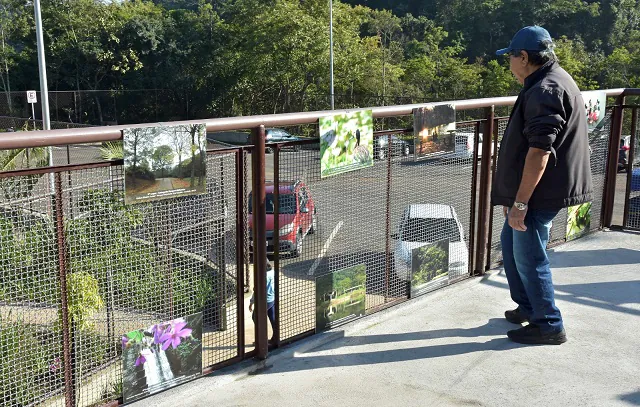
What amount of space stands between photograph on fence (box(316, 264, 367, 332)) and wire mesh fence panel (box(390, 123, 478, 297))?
44 cm

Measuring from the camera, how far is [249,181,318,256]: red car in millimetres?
4012

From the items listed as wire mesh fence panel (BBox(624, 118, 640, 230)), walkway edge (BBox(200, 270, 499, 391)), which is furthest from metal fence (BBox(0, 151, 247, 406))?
wire mesh fence panel (BBox(624, 118, 640, 230))

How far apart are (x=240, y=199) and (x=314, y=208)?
753mm

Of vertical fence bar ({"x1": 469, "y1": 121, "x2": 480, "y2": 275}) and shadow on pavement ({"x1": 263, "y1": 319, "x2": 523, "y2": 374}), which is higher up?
vertical fence bar ({"x1": 469, "y1": 121, "x2": 480, "y2": 275})

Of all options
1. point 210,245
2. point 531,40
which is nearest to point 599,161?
point 531,40

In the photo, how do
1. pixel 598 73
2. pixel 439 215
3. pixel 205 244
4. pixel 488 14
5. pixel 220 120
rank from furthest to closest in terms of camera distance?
pixel 488 14 → pixel 598 73 → pixel 439 215 → pixel 205 244 → pixel 220 120

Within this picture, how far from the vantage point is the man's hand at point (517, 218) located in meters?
3.76

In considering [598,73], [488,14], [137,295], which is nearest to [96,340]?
[137,295]

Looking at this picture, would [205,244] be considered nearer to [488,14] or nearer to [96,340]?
[96,340]

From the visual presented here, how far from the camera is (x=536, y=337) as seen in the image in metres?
4.08

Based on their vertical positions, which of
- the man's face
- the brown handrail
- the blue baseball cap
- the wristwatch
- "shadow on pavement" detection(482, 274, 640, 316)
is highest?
the blue baseball cap

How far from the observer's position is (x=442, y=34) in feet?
214

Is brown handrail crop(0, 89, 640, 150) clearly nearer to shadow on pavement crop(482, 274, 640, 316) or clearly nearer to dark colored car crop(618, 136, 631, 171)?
shadow on pavement crop(482, 274, 640, 316)

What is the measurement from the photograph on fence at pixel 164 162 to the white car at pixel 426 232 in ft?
6.60
